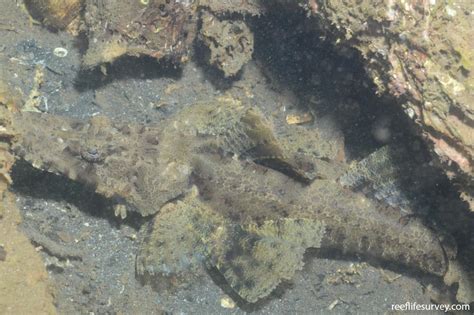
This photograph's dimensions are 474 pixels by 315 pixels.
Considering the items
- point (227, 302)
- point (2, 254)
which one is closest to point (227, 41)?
point (227, 302)

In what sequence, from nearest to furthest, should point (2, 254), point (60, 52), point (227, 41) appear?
point (2, 254) < point (227, 41) < point (60, 52)

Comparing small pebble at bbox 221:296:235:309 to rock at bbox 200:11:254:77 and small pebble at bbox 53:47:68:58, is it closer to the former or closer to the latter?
rock at bbox 200:11:254:77

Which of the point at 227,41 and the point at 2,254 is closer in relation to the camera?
the point at 2,254

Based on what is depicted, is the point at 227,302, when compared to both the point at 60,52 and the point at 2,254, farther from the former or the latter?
the point at 60,52

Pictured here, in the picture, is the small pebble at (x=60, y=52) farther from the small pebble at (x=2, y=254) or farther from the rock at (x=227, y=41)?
the small pebble at (x=2, y=254)

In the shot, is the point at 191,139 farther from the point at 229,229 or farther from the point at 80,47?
the point at 80,47

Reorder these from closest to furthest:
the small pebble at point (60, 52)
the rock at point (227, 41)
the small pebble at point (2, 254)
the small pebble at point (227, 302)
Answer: the small pebble at point (2, 254), the small pebble at point (227, 302), the rock at point (227, 41), the small pebble at point (60, 52)

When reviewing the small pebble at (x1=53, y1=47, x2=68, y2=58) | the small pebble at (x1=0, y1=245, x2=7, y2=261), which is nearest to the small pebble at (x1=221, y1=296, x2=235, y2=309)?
the small pebble at (x1=0, y1=245, x2=7, y2=261)

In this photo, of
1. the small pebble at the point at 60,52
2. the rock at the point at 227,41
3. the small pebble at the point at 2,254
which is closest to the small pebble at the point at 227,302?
the small pebble at the point at 2,254

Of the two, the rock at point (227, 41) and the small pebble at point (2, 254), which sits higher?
the rock at point (227, 41)

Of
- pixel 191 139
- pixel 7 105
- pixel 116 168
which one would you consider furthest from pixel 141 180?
pixel 7 105

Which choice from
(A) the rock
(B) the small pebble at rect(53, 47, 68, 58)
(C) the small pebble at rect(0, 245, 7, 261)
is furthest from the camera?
(B) the small pebble at rect(53, 47, 68, 58)
